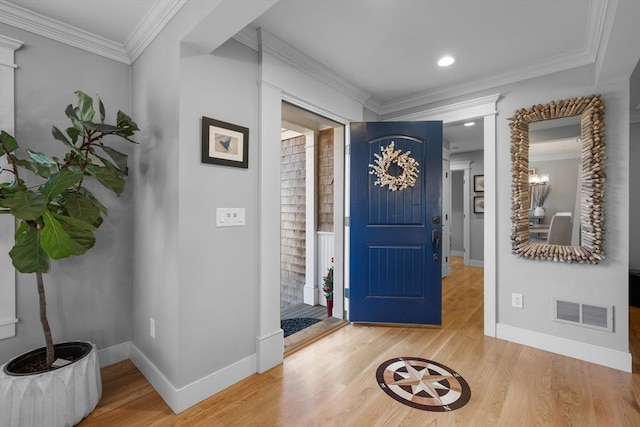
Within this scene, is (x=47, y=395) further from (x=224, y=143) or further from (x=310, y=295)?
(x=310, y=295)

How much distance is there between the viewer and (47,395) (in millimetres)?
1535

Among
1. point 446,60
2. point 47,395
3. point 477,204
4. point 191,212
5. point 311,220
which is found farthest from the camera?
point 477,204

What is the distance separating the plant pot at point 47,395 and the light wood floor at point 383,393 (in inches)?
5.3

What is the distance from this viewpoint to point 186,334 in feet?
5.91

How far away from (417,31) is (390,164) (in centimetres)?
121

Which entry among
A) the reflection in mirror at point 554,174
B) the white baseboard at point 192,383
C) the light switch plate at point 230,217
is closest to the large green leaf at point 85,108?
the light switch plate at point 230,217

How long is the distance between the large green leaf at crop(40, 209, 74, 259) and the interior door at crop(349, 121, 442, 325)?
Answer: 7.50ft

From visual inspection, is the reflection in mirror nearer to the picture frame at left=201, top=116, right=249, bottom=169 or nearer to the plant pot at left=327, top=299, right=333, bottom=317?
the plant pot at left=327, top=299, right=333, bottom=317

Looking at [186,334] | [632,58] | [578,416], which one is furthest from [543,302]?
[186,334]

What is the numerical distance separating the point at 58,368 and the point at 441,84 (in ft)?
12.1

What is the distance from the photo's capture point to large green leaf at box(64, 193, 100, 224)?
1.59 metres

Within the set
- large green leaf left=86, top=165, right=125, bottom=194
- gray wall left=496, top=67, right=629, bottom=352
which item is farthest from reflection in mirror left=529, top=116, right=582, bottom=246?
large green leaf left=86, top=165, right=125, bottom=194

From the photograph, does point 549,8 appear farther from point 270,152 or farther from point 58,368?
point 58,368


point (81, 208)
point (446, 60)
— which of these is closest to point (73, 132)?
point (81, 208)
